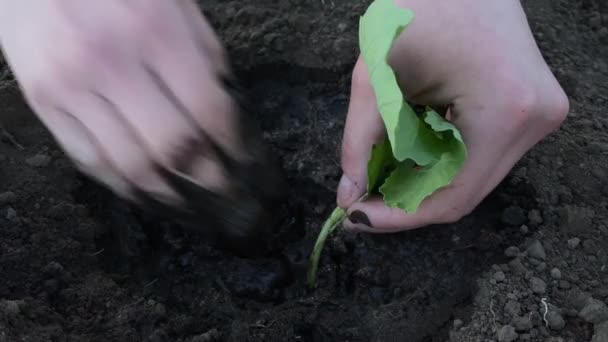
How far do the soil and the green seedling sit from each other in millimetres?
266

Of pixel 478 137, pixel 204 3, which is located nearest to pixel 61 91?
pixel 478 137

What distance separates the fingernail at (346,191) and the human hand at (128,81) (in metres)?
0.37

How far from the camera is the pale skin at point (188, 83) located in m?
0.87

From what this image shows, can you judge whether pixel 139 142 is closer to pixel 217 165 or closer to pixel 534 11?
pixel 217 165

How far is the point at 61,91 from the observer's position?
877 millimetres

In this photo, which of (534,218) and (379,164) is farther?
(534,218)

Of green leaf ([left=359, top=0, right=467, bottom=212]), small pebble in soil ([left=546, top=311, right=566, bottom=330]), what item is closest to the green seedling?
green leaf ([left=359, top=0, right=467, bottom=212])

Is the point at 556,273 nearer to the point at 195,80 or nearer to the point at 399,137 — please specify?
the point at 399,137

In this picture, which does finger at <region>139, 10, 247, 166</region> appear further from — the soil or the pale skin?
the soil

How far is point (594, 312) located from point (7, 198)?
111 cm

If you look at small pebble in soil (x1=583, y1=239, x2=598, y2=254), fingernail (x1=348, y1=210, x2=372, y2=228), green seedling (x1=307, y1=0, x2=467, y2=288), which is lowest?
small pebble in soil (x1=583, y1=239, x2=598, y2=254)

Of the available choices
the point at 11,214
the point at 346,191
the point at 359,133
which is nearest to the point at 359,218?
the point at 346,191

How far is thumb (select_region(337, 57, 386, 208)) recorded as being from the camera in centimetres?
114

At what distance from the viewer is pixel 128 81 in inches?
34.1
